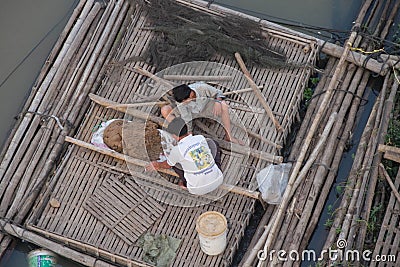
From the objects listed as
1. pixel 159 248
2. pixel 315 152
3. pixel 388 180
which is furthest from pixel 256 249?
pixel 388 180

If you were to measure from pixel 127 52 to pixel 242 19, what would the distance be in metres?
1.82

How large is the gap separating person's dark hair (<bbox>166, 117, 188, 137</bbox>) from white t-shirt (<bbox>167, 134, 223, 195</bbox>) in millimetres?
316

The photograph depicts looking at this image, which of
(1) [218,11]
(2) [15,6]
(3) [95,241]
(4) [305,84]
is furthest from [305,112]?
(2) [15,6]

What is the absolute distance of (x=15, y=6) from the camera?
38.7 ft

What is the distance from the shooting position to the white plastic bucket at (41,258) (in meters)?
9.30

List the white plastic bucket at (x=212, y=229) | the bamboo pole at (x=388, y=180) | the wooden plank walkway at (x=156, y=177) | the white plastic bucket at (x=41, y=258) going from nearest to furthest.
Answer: the white plastic bucket at (x=212, y=229) < the bamboo pole at (x=388, y=180) < the white plastic bucket at (x=41, y=258) < the wooden plank walkway at (x=156, y=177)

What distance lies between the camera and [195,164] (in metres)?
9.12

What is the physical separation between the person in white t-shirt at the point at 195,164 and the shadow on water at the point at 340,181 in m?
1.53

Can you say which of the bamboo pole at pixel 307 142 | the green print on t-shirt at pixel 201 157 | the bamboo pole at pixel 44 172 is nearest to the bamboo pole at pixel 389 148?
the bamboo pole at pixel 307 142

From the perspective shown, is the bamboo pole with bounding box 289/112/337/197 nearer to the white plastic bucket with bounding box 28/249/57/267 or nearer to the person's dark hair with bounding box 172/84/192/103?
the person's dark hair with bounding box 172/84/192/103

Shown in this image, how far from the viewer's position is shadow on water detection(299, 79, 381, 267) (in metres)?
9.52

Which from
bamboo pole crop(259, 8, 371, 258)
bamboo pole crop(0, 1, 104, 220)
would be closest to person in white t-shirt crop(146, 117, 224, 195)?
bamboo pole crop(259, 8, 371, 258)

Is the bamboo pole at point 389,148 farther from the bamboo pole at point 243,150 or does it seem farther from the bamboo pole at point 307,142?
the bamboo pole at point 243,150

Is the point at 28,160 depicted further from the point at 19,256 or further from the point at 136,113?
the point at 136,113
